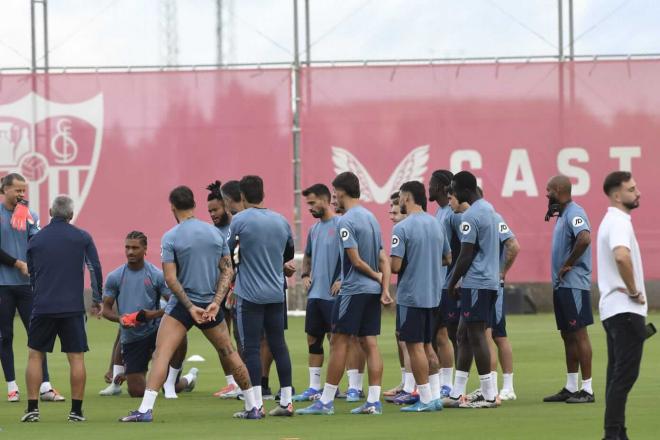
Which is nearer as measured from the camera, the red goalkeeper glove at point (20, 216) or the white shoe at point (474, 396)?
the white shoe at point (474, 396)

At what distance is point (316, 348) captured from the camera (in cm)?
1287

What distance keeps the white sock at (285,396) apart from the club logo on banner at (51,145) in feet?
50.1

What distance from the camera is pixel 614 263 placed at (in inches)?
358

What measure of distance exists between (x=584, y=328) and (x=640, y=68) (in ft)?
48.6

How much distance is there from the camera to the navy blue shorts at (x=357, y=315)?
11453 mm

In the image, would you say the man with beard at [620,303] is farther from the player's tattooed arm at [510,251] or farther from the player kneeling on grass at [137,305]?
the player kneeling on grass at [137,305]

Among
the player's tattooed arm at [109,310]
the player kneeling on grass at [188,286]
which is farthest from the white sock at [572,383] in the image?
the player's tattooed arm at [109,310]

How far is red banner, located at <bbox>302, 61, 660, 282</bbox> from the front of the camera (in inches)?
1027

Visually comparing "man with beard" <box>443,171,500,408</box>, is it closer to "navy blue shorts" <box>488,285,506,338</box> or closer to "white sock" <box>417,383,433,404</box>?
"navy blue shorts" <box>488,285,506,338</box>

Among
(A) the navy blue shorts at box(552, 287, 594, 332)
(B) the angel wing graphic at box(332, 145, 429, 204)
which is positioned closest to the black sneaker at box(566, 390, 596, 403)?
(A) the navy blue shorts at box(552, 287, 594, 332)

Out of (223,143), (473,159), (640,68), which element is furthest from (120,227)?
(640,68)

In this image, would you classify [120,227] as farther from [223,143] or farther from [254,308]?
[254,308]

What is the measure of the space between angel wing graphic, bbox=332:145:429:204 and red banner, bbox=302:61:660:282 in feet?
0.06

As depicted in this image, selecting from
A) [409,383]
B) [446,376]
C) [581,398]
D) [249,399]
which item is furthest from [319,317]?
[581,398]
